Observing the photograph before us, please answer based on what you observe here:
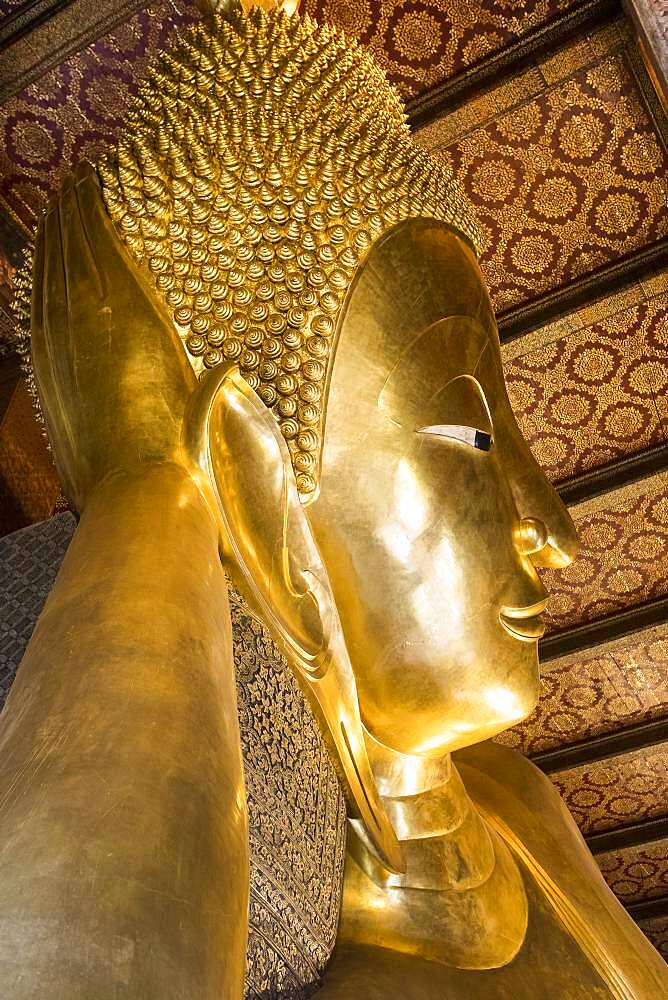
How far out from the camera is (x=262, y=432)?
1.14 m

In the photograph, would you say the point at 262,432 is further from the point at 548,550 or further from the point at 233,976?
the point at 233,976

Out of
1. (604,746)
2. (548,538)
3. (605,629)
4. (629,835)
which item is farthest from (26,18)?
(629,835)

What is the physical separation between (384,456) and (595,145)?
1.21 meters

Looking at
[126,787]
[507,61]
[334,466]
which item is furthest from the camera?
[507,61]

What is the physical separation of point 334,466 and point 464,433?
0.21m

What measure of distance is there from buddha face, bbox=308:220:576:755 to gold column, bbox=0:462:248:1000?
0.34 m

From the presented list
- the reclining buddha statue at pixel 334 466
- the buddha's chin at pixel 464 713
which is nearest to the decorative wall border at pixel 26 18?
the reclining buddha statue at pixel 334 466

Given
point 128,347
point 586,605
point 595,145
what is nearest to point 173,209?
point 128,347

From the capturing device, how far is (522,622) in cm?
136

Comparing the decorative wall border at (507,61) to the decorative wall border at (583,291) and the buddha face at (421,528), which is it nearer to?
the decorative wall border at (583,291)

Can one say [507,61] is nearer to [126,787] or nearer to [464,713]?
[464,713]

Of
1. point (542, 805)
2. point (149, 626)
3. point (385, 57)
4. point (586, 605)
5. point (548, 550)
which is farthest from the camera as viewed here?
point (586, 605)

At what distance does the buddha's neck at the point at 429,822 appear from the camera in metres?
1.40

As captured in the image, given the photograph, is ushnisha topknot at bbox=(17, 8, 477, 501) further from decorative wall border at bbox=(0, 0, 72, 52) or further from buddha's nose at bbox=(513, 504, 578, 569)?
decorative wall border at bbox=(0, 0, 72, 52)
